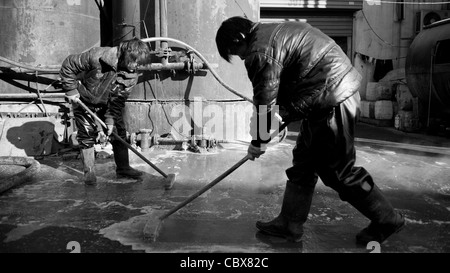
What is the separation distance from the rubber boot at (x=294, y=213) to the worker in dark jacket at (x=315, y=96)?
210 mm

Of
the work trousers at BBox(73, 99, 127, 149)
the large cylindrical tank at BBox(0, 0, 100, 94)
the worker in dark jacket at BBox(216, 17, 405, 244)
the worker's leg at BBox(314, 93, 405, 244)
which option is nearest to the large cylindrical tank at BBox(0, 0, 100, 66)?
the large cylindrical tank at BBox(0, 0, 100, 94)

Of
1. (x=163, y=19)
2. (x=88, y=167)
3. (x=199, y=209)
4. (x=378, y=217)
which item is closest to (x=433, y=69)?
(x=163, y=19)

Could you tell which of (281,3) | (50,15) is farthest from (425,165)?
(281,3)

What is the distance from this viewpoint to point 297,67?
122 inches

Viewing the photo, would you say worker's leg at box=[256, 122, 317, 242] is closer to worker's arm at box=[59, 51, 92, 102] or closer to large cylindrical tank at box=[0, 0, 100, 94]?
worker's arm at box=[59, 51, 92, 102]

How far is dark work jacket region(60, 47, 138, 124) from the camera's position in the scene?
4.86m

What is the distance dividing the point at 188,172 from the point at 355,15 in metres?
11.8

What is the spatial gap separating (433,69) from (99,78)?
7.82 metres

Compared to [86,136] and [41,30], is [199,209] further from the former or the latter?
[41,30]

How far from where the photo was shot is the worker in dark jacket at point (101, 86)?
189 inches

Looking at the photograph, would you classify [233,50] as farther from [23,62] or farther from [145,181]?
[23,62]

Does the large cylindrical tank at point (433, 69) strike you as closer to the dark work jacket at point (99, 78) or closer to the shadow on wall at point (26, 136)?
the dark work jacket at point (99, 78)

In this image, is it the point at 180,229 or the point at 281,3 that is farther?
the point at 281,3

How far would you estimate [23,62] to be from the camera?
752 cm
